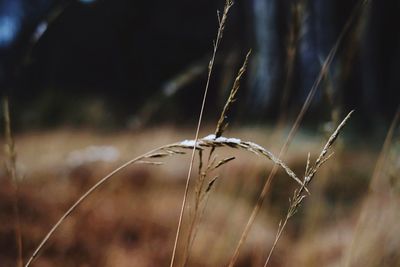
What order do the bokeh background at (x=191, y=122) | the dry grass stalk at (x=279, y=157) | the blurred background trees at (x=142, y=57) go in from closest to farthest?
the dry grass stalk at (x=279, y=157) → the bokeh background at (x=191, y=122) → the blurred background trees at (x=142, y=57)

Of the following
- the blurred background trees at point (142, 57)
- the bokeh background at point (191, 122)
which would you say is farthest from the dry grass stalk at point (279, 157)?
the blurred background trees at point (142, 57)

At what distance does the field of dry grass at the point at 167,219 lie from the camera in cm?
123

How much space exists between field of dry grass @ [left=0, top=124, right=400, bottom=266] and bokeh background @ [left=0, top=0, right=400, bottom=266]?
1 centimetres

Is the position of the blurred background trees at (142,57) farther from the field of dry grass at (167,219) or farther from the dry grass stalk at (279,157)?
the dry grass stalk at (279,157)

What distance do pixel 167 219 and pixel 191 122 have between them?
17.6 ft

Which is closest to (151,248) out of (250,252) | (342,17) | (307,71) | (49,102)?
(250,252)

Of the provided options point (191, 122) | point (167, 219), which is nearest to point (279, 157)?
point (167, 219)

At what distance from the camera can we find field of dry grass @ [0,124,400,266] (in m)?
1.23

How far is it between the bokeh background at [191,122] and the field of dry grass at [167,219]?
0.04 ft

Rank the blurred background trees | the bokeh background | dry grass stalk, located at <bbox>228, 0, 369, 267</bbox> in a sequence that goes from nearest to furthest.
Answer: dry grass stalk, located at <bbox>228, 0, 369, 267</bbox> < the bokeh background < the blurred background trees

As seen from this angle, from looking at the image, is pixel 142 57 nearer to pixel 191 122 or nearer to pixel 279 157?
pixel 191 122

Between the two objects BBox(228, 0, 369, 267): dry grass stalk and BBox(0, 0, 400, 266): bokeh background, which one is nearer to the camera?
BBox(228, 0, 369, 267): dry grass stalk

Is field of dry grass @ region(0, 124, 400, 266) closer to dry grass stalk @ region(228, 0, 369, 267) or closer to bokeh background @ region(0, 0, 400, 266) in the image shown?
bokeh background @ region(0, 0, 400, 266)

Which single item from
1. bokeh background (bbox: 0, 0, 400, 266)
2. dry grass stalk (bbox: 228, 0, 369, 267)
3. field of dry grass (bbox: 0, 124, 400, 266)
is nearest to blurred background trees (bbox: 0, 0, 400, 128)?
bokeh background (bbox: 0, 0, 400, 266)
